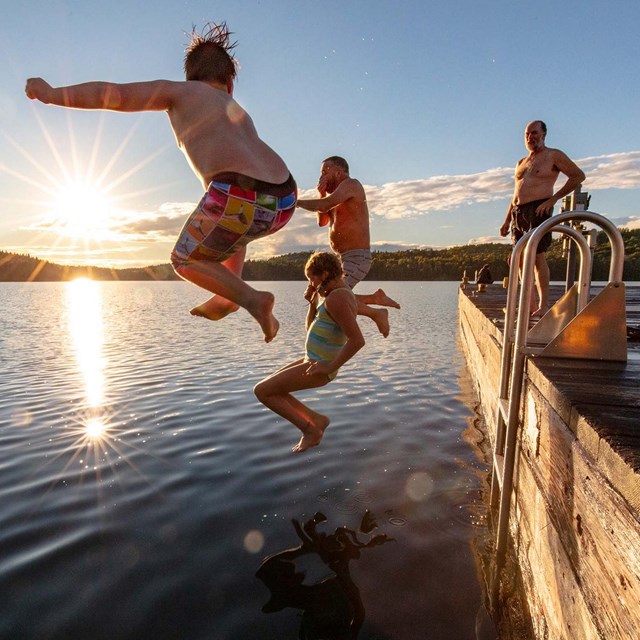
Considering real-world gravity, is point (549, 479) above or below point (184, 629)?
above

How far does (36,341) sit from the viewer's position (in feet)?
78.1

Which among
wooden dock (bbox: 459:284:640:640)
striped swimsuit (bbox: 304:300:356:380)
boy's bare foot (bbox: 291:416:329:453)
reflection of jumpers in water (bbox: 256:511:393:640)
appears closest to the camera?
wooden dock (bbox: 459:284:640:640)

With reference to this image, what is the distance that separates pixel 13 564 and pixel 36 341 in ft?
70.7

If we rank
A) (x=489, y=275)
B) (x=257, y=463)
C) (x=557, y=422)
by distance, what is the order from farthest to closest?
(x=489, y=275), (x=257, y=463), (x=557, y=422)

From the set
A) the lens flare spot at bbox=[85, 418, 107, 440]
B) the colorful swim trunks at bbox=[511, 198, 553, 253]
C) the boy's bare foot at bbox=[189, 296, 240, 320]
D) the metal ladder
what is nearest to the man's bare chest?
the colorful swim trunks at bbox=[511, 198, 553, 253]

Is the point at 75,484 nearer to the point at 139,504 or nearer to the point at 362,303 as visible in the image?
the point at 139,504

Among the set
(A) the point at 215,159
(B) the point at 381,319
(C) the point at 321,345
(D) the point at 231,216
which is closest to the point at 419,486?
(B) the point at 381,319

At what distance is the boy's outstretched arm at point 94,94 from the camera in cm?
281

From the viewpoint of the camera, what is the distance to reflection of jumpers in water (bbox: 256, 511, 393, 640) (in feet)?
13.7

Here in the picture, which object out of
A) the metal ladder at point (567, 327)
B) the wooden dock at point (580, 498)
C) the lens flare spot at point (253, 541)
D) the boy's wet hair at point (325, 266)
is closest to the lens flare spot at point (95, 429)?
the lens flare spot at point (253, 541)

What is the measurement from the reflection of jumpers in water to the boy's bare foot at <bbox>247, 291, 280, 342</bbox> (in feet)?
8.24

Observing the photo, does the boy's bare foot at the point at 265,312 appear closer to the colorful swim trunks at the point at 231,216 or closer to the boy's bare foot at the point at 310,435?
the colorful swim trunks at the point at 231,216

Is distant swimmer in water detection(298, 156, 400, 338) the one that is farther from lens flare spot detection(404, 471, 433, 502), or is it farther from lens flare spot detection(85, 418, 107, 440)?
lens flare spot detection(85, 418, 107, 440)

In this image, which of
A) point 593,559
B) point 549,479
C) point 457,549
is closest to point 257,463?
point 457,549
